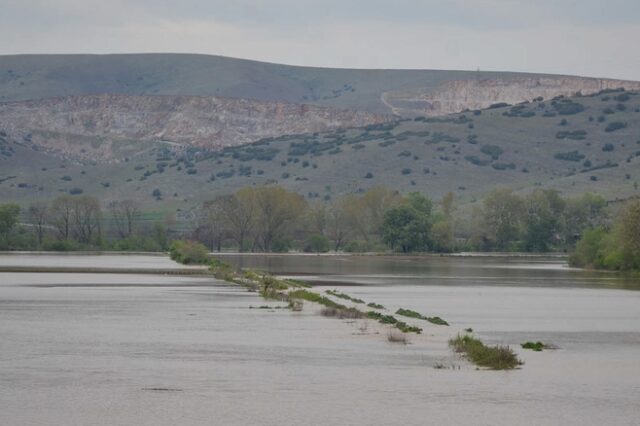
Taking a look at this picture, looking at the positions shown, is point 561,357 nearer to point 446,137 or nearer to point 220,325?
point 220,325

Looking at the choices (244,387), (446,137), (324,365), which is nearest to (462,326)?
(324,365)

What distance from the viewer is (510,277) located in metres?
78.6

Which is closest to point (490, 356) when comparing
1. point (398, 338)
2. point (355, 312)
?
point (398, 338)

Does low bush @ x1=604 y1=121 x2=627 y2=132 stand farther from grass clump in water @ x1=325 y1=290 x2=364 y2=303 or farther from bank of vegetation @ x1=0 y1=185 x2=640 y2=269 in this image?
grass clump in water @ x1=325 y1=290 x2=364 y2=303

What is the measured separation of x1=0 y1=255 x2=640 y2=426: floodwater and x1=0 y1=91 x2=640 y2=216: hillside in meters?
112

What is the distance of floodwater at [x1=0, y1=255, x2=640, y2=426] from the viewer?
22.3 meters

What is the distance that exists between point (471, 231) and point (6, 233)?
152ft

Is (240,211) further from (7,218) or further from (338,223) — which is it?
(7,218)

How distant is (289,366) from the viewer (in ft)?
93.2

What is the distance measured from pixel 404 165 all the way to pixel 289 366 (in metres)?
146

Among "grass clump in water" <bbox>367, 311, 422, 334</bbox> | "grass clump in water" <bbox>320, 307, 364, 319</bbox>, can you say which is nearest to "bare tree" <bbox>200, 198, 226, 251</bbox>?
"grass clump in water" <bbox>320, 307, 364, 319</bbox>

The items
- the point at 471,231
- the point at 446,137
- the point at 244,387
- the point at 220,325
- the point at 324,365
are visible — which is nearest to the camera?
the point at 244,387

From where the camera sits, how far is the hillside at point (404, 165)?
166750mm

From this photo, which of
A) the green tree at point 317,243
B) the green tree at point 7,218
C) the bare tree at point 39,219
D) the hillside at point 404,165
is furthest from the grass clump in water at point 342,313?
the hillside at point 404,165
